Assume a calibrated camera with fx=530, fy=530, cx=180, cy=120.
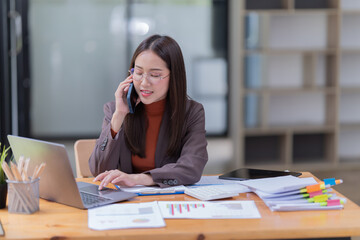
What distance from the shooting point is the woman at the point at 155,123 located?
2100mm

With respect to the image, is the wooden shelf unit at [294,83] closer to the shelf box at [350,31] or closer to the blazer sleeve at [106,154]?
the shelf box at [350,31]

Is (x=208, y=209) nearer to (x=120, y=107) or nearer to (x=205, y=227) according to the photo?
(x=205, y=227)

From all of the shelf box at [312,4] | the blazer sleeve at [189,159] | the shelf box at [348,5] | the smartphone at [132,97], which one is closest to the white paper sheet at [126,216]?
the blazer sleeve at [189,159]

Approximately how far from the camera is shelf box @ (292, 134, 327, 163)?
5410 mm

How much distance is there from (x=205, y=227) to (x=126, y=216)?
9.5 inches

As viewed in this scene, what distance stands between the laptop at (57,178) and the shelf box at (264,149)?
3.63 metres

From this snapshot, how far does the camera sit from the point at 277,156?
5.39 meters

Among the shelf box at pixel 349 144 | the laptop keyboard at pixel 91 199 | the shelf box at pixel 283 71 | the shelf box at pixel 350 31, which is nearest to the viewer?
the laptop keyboard at pixel 91 199

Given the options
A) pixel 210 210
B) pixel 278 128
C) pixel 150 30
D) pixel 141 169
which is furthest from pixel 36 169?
pixel 150 30

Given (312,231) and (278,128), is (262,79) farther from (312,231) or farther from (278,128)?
(312,231)

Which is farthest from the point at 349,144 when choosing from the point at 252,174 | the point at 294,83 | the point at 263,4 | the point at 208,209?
the point at 208,209

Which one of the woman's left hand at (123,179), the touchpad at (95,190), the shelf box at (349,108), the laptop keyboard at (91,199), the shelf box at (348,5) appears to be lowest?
the shelf box at (349,108)

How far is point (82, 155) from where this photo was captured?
2.41 m

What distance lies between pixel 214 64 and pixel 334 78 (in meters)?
2.02
